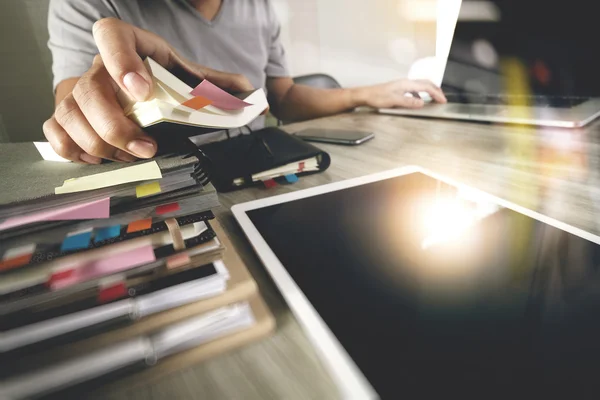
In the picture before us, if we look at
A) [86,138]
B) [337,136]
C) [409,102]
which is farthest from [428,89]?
[86,138]

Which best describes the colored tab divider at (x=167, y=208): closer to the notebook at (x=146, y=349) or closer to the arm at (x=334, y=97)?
the notebook at (x=146, y=349)

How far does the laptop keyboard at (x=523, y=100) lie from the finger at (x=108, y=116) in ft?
2.93

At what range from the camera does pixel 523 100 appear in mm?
894

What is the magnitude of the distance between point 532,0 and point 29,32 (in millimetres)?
1522

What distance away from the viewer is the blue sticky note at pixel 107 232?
0.29 m

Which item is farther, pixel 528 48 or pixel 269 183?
pixel 528 48

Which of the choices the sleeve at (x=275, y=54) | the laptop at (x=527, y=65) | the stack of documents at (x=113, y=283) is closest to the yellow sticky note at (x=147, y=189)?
the stack of documents at (x=113, y=283)

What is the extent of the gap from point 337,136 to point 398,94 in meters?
0.36

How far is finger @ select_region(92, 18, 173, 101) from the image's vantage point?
0.40 meters

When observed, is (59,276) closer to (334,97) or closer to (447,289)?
(447,289)

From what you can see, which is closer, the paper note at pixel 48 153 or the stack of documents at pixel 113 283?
the stack of documents at pixel 113 283

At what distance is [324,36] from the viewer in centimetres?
225

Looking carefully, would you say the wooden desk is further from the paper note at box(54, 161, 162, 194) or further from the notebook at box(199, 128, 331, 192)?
the paper note at box(54, 161, 162, 194)

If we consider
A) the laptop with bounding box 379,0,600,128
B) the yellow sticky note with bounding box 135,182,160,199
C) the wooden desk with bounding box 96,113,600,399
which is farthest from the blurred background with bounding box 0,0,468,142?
the yellow sticky note with bounding box 135,182,160,199
